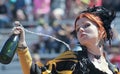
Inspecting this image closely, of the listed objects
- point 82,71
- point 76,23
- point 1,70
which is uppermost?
point 76,23

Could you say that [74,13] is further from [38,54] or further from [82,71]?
[82,71]

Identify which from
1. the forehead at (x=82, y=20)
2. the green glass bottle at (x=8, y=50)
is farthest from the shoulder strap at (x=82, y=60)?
the green glass bottle at (x=8, y=50)

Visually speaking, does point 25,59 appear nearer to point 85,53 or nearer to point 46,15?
point 85,53

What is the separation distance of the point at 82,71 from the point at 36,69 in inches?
13.2

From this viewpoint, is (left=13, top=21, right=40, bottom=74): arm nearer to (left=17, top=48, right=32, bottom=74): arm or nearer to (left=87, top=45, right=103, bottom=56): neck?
(left=17, top=48, right=32, bottom=74): arm

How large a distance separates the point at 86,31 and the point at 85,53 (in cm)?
16

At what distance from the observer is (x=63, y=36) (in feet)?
32.0

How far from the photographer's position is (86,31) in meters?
4.16

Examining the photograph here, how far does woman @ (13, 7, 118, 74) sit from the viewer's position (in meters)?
3.96

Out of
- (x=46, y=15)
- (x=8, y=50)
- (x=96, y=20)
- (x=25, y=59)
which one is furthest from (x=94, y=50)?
(x=46, y=15)

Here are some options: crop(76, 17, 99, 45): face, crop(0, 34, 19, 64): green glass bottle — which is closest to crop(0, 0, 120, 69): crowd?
crop(76, 17, 99, 45): face

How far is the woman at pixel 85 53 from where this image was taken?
3.96 meters

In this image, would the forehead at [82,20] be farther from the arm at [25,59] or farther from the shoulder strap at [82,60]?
the arm at [25,59]

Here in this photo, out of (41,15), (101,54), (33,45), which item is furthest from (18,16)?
(101,54)
